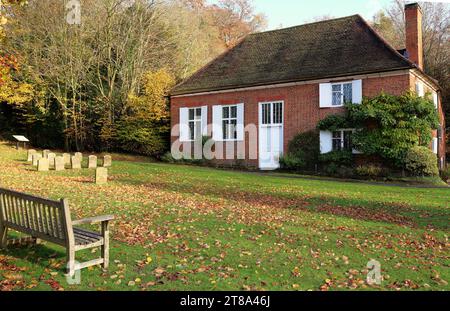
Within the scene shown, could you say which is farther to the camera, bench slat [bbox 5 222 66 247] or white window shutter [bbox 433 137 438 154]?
white window shutter [bbox 433 137 438 154]

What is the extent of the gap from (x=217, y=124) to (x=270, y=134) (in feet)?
11.9

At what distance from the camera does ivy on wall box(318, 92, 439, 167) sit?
19.6 metres

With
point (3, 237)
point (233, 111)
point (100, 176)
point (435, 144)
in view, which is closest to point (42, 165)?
point (100, 176)

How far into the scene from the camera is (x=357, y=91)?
826 inches

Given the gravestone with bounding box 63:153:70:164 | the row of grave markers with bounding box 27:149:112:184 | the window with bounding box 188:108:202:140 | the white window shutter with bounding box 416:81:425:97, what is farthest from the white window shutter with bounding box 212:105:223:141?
the white window shutter with bounding box 416:81:425:97

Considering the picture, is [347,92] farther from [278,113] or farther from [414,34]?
[414,34]

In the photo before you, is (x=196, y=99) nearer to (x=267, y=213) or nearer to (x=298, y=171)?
(x=298, y=171)

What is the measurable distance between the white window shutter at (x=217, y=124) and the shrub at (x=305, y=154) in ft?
15.8

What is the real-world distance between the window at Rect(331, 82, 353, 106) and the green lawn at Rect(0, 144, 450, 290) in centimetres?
854

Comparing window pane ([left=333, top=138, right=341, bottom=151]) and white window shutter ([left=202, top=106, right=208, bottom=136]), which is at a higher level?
white window shutter ([left=202, top=106, right=208, bottom=136])

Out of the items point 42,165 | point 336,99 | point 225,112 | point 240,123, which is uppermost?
point 336,99

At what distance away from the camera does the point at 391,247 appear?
23.7ft

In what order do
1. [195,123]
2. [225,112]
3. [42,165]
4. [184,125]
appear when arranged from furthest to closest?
[184,125] → [195,123] → [225,112] → [42,165]

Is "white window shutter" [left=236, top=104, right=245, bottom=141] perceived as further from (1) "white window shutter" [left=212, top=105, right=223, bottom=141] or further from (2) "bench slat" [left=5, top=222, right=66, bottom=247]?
(2) "bench slat" [left=5, top=222, right=66, bottom=247]
